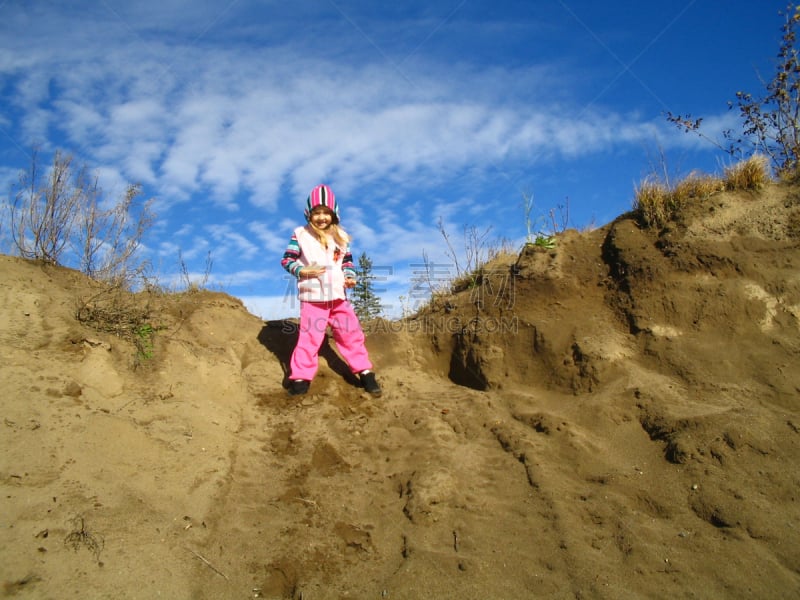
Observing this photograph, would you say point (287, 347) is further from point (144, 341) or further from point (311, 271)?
point (144, 341)

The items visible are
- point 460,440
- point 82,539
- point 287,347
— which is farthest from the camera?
point 287,347

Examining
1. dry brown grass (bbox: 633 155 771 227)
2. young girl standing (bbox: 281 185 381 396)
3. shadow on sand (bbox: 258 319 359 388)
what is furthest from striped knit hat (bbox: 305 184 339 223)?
dry brown grass (bbox: 633 155 771 227)

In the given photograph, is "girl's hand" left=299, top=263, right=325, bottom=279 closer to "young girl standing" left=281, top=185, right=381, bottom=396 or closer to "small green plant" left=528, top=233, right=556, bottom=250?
"young girl standing" left=281, top=185, right=381, bottom=396

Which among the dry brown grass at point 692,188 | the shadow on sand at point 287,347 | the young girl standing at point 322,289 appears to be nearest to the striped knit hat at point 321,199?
the young girl standing at point 322,289

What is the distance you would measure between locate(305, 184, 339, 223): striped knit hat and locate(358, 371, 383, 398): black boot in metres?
1.68

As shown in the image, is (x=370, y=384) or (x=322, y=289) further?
(x=370, y=384)

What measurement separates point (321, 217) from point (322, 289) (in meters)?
0.79

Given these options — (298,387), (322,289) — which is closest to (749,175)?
(322,289)

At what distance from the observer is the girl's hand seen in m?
5.09

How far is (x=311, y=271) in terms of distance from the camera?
5086mm

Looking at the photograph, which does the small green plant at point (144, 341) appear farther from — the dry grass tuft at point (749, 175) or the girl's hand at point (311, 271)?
the dry grass tuft at point (749, 175)

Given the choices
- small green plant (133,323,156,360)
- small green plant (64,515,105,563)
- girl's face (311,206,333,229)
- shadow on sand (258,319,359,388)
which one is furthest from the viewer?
shadow on sand (258,319,359,388)

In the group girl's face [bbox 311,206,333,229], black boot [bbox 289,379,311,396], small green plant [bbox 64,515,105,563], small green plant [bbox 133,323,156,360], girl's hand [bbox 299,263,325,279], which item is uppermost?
girl's face [bbox 311,206,333,229]

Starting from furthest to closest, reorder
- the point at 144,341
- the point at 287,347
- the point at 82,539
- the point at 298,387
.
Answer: the point at 287,347 → the point at 298,387 → the point at 144,341 → the point at 82,539
